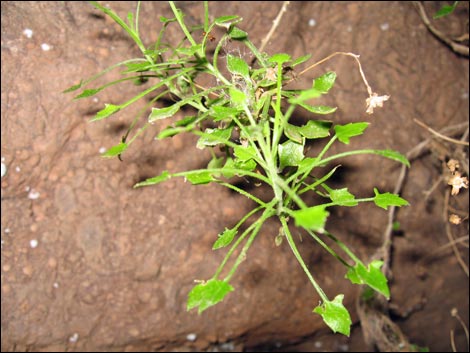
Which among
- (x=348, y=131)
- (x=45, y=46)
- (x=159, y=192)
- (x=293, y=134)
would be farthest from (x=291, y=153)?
(x=45, y=46)

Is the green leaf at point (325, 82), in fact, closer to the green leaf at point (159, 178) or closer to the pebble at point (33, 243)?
the green leaf at point (159, 178)

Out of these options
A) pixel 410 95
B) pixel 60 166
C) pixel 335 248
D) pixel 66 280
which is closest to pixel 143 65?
pixel 60 166

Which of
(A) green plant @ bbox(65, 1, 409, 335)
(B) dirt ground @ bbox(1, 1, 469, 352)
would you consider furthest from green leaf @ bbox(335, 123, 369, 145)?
(B) dirt ground @ bbox(1, 1, 469, 352)

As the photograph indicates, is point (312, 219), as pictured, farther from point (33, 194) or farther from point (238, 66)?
point (33, 194)

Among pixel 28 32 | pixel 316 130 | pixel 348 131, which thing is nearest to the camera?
pixel 348 131

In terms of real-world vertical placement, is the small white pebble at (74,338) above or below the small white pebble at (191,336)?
above

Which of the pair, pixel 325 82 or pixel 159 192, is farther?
pixel 159 192

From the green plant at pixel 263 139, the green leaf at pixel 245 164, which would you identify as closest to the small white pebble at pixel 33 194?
the green plant at pixel 263 139
